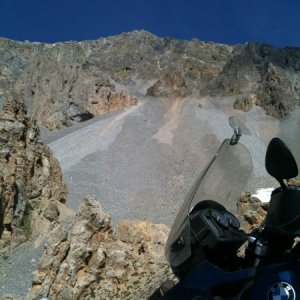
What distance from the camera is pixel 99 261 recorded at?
11.1 meters

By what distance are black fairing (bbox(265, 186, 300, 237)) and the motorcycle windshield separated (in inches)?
24.9

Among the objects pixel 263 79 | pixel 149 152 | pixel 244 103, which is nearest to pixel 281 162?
pixel 149 152

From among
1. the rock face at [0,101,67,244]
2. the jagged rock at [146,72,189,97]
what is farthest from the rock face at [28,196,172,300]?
the jagged rock at [146,72,189,97]

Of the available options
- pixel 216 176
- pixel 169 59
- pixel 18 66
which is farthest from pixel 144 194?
pixel 18 66

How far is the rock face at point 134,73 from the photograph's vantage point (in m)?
83.3

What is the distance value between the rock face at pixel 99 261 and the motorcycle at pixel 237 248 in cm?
544

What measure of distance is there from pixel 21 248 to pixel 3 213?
163cm

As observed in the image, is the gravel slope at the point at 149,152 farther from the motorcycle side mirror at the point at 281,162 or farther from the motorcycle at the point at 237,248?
the motorcycle side mirror at the point at 281,162

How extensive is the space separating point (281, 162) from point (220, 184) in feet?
3.11

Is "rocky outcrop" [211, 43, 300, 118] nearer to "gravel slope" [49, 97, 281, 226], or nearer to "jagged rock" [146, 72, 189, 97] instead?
"gravel slope" [49, 97, 281, 226]

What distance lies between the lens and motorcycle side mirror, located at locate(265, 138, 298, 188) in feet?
9.80

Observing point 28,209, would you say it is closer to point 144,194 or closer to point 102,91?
point 144,194

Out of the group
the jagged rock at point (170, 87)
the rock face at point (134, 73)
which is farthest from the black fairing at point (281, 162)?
the jagged rock at point (170, 87)

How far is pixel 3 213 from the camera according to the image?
56.9 feet
